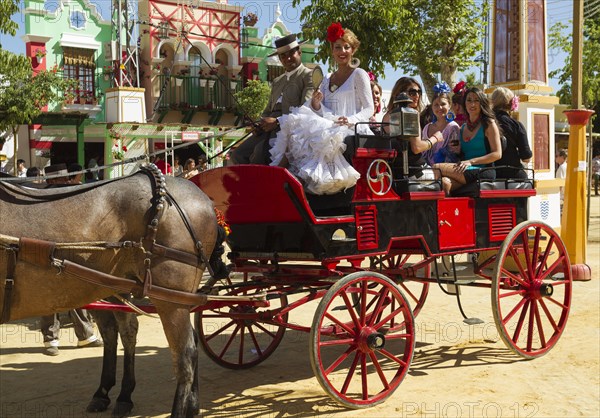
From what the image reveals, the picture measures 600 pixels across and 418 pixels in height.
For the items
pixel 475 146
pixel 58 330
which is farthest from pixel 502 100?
pixel 58 330

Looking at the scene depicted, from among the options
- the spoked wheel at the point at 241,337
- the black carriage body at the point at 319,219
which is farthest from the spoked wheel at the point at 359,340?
the spoked wheel at the point at 241,337

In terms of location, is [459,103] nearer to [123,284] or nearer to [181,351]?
[181,351]

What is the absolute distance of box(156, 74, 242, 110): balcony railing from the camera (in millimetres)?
28891

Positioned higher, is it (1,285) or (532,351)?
(1,285)

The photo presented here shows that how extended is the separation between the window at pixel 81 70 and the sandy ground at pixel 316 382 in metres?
19.9

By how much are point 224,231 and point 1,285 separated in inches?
57.3

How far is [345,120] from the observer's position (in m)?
5.38

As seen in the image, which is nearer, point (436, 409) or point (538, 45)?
point (436, 409)

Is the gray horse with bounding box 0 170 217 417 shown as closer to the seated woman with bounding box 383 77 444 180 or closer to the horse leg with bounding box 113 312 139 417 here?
the horse leg with bounding box 113 312 139 417

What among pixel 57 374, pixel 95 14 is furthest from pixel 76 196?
pixel 95 14

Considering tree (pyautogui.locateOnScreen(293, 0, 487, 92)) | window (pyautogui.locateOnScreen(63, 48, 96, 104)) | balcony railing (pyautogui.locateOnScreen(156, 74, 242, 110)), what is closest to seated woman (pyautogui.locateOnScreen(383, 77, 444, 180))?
tree (pyautogui.locateOnScreen(293, 0, 487, 92))

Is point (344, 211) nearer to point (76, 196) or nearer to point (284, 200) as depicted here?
point (284, 200)

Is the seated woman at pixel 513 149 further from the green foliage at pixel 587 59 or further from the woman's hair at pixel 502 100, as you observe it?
the green foliage at pixel 587 59

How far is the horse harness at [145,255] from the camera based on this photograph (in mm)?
4047
